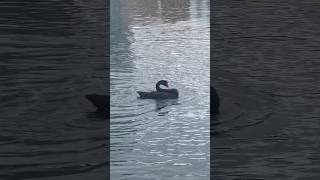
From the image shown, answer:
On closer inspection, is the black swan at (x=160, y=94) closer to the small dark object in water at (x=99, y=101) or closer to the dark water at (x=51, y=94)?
the dark water at (x=51, y=94)

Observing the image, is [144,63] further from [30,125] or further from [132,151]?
[132,151]

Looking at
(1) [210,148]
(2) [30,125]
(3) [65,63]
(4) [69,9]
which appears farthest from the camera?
(4) [69,9]

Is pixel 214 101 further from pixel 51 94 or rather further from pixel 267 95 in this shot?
pixel 51 94

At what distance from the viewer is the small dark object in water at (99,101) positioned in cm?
539

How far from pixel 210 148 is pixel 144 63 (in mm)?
3472

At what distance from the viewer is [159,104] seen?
580cm

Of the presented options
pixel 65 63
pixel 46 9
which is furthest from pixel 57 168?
pixel 46 9

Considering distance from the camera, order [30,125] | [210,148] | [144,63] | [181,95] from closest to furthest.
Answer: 1. [210,148]
2. [30,125]
3. [181,95]
4. [144,63]

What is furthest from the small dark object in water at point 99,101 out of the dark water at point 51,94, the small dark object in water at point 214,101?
the small dark object in water at point 214,101

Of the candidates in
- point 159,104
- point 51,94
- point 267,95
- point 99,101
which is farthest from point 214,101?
point 51,94

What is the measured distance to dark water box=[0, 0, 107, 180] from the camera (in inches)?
168

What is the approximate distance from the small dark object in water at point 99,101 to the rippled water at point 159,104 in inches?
3.3

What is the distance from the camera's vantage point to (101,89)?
6141mm

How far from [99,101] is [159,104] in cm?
51
